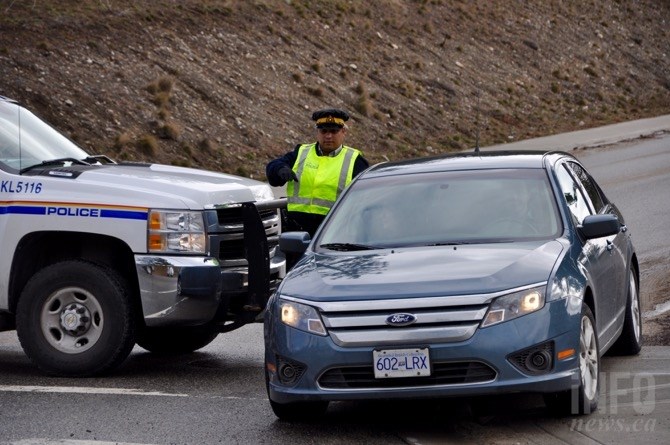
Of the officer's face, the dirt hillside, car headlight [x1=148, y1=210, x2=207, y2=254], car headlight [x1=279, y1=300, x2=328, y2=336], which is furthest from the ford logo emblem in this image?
the dirt hillside

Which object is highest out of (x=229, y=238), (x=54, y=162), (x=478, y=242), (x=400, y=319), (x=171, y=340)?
(x=54, y=162)

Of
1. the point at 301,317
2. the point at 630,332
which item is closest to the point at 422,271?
the point at 301,317

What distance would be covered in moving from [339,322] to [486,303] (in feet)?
2.50

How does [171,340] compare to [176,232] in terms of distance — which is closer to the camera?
[176,232]

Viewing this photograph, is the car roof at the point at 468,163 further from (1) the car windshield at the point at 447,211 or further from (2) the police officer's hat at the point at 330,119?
(2) the police officer's hat at the point at 330,119

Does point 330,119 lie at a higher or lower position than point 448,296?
higher

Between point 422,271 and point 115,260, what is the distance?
9.25 ft

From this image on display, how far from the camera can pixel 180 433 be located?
7492 millimetres

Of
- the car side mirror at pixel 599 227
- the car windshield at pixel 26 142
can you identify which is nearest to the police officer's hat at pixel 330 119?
the car windshield at pixel 26 142

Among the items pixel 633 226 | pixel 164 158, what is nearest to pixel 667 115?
pixel 164 158

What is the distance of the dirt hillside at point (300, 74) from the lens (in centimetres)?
2548

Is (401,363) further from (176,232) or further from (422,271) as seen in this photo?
(176,232)

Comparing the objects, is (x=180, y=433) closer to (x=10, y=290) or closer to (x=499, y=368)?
(x=499, y=368)

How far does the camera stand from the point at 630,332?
9570mm
